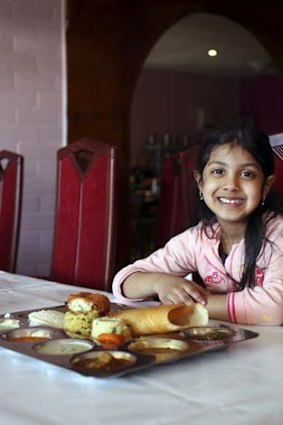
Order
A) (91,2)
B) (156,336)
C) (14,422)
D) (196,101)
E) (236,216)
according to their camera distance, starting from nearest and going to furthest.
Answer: (14,422) → (156,336) → (236,216) → (91,2) → (196,101)

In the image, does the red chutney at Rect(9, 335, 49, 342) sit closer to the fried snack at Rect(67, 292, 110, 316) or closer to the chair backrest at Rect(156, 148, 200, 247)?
the fried snack at Rect(67, 292, 110, 316)

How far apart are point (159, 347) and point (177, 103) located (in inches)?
336

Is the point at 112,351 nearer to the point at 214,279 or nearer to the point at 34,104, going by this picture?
the point at 214,279

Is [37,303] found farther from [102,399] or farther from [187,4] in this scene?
[187,4]

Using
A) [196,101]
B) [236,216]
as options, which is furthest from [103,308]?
[196,101]

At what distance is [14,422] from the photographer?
2.25 ft

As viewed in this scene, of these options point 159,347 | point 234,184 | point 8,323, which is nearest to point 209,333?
point 159,347

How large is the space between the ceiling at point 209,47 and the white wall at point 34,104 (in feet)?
7.40

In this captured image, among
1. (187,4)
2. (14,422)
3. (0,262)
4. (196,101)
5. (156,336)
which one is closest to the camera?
(14,422)

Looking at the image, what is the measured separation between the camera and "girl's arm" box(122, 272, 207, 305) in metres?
1.19

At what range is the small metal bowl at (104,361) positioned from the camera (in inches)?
31.5

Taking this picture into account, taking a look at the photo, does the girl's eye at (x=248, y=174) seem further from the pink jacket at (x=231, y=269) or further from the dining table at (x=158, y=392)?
the dining table at (x=158, y=392)

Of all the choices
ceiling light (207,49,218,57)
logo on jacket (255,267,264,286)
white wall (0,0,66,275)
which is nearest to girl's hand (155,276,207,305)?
logo on jacket (255,267,264,286)

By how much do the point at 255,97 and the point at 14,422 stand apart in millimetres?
9289
